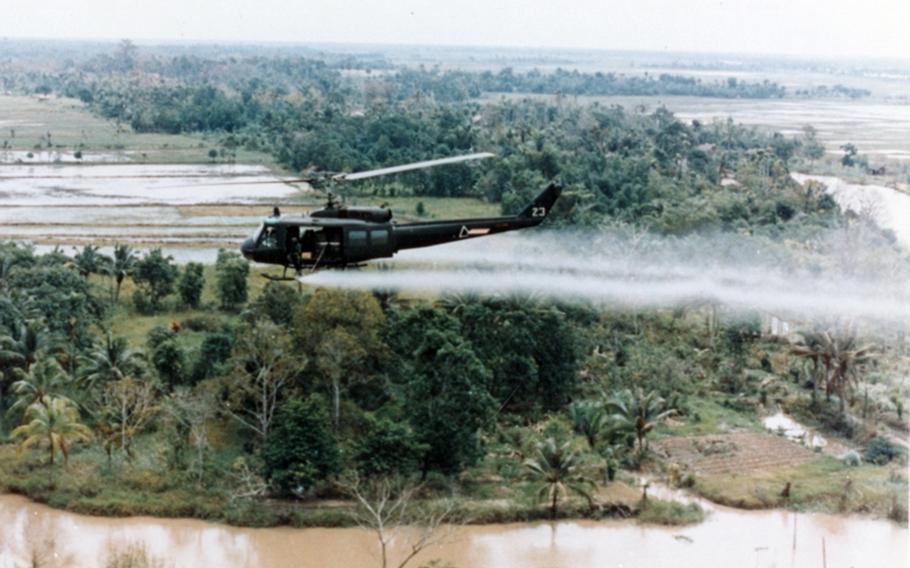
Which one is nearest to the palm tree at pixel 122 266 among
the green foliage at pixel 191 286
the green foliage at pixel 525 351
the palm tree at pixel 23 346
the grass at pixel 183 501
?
the green foliage at pixel 191 286

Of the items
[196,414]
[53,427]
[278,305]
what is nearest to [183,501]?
[196,414]

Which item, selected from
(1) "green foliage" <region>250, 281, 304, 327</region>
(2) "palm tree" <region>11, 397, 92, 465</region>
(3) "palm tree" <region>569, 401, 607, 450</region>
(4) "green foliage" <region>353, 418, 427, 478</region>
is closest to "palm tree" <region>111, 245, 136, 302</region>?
(1) "green foliage" <region>250, 281, 304, 327</region>

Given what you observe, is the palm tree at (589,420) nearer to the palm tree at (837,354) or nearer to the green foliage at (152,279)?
the palm tree at (837,354)

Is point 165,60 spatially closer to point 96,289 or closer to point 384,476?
point 96,289

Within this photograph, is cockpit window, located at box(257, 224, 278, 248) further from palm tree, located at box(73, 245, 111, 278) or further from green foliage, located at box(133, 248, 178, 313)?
palm tree, located at box(73, 245, 111, 278)

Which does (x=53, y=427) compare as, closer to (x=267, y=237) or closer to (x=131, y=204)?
(x=267, y=237)

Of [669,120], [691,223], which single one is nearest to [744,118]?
[669,120]
